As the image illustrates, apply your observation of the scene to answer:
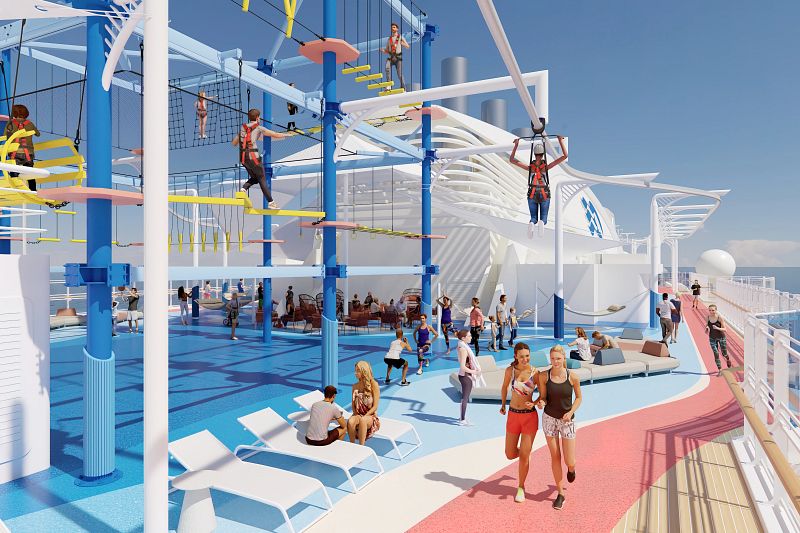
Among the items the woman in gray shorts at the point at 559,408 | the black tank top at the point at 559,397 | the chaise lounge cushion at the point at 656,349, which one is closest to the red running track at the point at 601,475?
the woman in gray shorts at the point at 559,408

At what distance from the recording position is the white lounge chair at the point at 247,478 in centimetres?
484

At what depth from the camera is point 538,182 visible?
28.8ft

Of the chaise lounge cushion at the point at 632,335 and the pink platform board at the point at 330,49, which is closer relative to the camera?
the pink platform board at the point at 330,49

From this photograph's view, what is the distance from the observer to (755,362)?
650 centimetres

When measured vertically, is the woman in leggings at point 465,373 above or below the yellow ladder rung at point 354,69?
below

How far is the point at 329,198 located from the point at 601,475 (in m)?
6.57

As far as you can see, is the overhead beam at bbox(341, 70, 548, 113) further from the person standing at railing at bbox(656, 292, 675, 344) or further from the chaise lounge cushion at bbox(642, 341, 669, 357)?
the person standing at railing at bbox(656, 292, 675, 344)

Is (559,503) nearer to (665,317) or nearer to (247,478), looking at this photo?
(247,478)

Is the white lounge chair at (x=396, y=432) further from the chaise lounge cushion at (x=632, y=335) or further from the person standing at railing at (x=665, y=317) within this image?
the person standing at railing at (x=665, y=317)

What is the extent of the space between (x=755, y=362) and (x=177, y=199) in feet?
24.5

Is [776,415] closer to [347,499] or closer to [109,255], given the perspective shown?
[347,499]

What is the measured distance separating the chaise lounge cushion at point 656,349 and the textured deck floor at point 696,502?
596 cm

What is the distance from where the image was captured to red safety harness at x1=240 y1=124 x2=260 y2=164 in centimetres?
791

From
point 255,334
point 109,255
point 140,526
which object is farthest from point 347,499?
point 255,334
